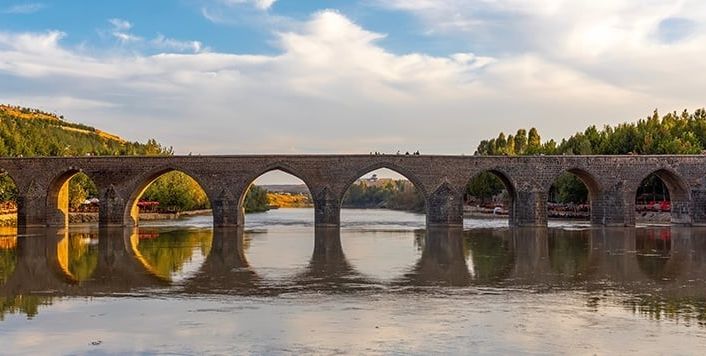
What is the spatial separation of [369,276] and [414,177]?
25327 mm

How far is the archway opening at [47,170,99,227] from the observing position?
46.2m

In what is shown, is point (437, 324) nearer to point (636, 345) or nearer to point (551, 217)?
point (636, 345)

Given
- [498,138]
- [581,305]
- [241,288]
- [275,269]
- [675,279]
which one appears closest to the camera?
[581,305]

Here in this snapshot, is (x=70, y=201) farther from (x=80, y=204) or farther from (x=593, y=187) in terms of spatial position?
(x=593, y=187)

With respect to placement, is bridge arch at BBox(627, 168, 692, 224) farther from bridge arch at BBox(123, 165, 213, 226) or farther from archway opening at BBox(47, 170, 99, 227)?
archway opening at BBox(47, 170, 99, 227)

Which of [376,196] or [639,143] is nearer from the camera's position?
[639,143]

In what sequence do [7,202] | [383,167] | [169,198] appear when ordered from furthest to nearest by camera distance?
[169,198], [7,202], [383,167]

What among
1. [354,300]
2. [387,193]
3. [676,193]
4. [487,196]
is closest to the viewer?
[354,300]

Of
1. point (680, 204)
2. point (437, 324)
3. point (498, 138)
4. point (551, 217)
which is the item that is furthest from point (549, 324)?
point (498, 138)

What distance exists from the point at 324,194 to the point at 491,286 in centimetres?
2712

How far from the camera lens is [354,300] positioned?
600 inches

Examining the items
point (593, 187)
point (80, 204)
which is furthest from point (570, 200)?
point (80, 204)

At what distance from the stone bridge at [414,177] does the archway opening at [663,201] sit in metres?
0.21

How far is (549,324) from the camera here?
1260 cm
